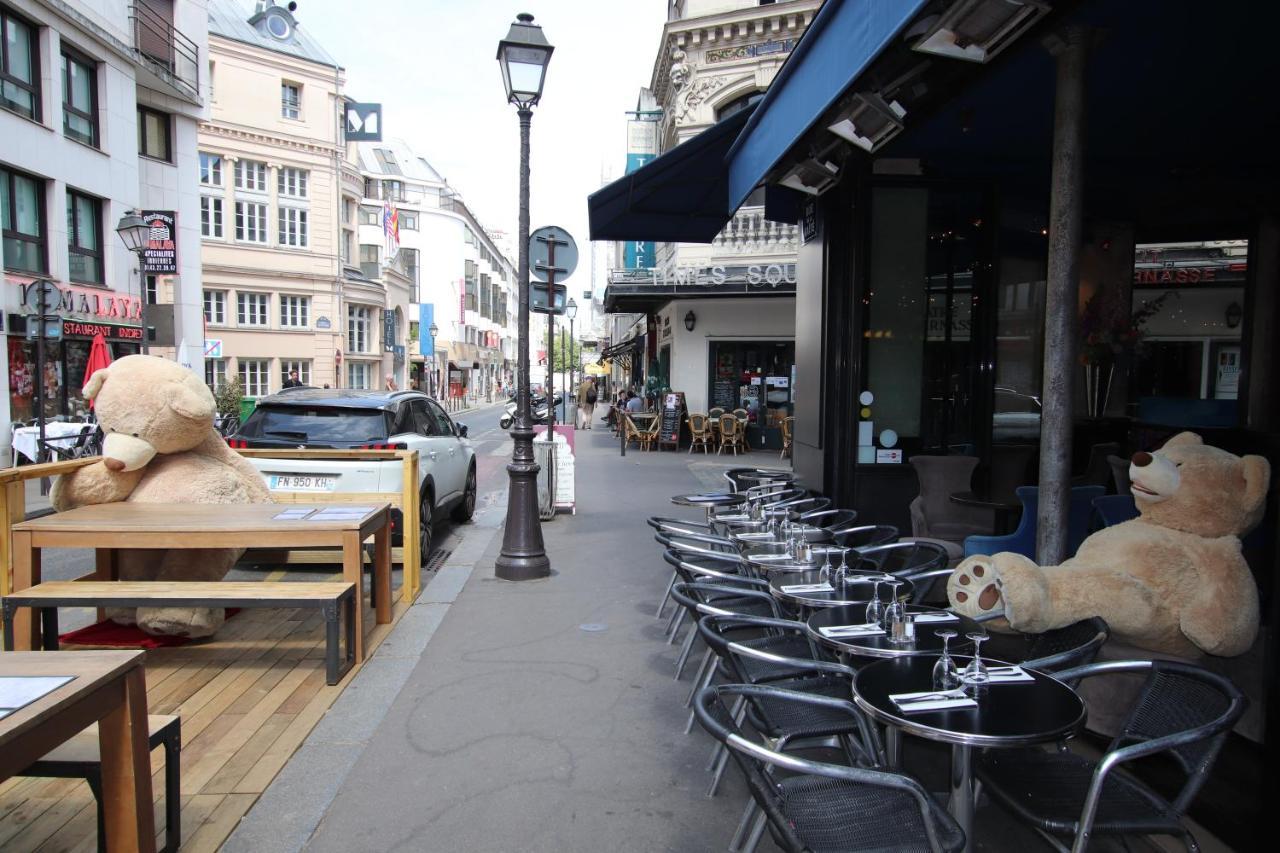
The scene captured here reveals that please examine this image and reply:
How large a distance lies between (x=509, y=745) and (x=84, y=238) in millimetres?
20382

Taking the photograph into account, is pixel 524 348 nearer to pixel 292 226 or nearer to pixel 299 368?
pixel 299 368

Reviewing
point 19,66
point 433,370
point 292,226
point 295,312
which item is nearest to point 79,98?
point 19,66

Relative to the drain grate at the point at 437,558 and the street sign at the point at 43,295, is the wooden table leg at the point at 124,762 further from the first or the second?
the street sign at the point at 43,295

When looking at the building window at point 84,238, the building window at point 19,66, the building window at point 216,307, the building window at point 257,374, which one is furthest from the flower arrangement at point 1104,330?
the building window at point 216,307

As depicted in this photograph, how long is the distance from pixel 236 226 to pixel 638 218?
3396 cm

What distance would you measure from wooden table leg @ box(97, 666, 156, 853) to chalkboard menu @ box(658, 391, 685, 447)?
16409 mm

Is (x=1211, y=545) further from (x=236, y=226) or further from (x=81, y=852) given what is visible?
(x=236, y=226)

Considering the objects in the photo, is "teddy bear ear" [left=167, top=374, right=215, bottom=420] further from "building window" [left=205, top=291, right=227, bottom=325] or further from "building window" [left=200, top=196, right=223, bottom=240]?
"building window" [left=200, top=196, right=223, bottom=240]

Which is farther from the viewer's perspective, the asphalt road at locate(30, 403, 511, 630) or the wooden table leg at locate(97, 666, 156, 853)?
the asphalt road at locate(30, 403, 511, 630)

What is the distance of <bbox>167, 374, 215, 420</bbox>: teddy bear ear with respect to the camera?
5016 mm

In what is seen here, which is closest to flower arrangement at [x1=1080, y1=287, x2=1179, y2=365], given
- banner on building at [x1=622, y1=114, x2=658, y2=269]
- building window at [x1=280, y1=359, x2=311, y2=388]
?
banner on building at [x1=622, y1=114, x2=658, y2=269]

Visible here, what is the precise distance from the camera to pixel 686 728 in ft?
13.1

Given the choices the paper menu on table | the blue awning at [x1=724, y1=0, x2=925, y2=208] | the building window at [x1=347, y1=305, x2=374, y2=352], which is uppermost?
the building window at [x1=347, y1=305, x2=374, y2=352]

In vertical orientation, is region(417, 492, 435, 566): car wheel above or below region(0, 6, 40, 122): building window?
below
